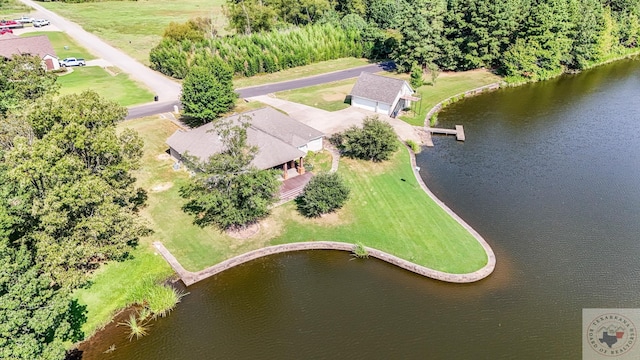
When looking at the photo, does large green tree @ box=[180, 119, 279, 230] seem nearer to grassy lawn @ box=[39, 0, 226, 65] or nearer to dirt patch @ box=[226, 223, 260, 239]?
dirt patch @ box=[226, 223, 260, 239]

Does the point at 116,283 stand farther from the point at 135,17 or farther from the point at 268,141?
the point at 135,17

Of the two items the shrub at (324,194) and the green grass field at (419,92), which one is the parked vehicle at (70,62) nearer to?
the green grass field at (419,92)

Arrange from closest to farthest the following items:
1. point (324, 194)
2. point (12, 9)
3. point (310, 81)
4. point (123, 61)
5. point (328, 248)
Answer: point (328, 248), point (324, 194), point (310, 81), point (123, 61), point (12, 9)

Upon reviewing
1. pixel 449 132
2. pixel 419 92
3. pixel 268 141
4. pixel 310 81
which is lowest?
pixel 449 132

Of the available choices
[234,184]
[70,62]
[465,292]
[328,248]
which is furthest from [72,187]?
[70,62]

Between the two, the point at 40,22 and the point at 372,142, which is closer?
the point at 372,142

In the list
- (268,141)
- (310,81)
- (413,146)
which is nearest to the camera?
(268,141)

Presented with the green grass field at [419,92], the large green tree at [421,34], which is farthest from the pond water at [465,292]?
the large green tree at [421,34]
